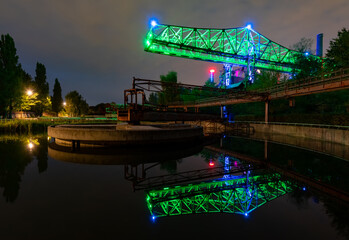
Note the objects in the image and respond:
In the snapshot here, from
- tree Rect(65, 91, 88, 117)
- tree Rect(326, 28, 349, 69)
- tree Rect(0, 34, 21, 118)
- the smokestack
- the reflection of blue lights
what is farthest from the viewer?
the smokestack

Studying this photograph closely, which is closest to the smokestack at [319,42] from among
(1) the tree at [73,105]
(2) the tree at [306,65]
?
(2) the tree at [306,65]

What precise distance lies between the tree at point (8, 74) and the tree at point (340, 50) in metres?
55.8

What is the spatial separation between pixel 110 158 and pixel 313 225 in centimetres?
953

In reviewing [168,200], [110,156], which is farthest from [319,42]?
[168,200]

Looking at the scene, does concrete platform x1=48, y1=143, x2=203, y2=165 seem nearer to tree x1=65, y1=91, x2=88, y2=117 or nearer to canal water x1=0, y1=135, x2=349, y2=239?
canal water x1=0, y1=135, x2=349, y2=239

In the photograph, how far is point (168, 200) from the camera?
18.3 ft

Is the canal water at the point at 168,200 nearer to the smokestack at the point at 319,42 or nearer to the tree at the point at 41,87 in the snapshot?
the tree at the point at 41,87

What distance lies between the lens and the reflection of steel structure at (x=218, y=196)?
202 inches

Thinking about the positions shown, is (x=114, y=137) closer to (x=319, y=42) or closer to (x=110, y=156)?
(x=110, y=156)

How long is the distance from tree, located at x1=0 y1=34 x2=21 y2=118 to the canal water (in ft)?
98.5

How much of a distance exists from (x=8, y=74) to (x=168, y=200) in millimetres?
40775

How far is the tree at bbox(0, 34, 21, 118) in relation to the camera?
3033cm

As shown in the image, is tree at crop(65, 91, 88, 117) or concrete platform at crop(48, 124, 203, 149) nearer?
concrete platform at crop(48, 124, 203, 149)

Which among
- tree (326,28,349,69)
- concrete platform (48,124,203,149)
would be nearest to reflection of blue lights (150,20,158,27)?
tree (326,28,349,69)
